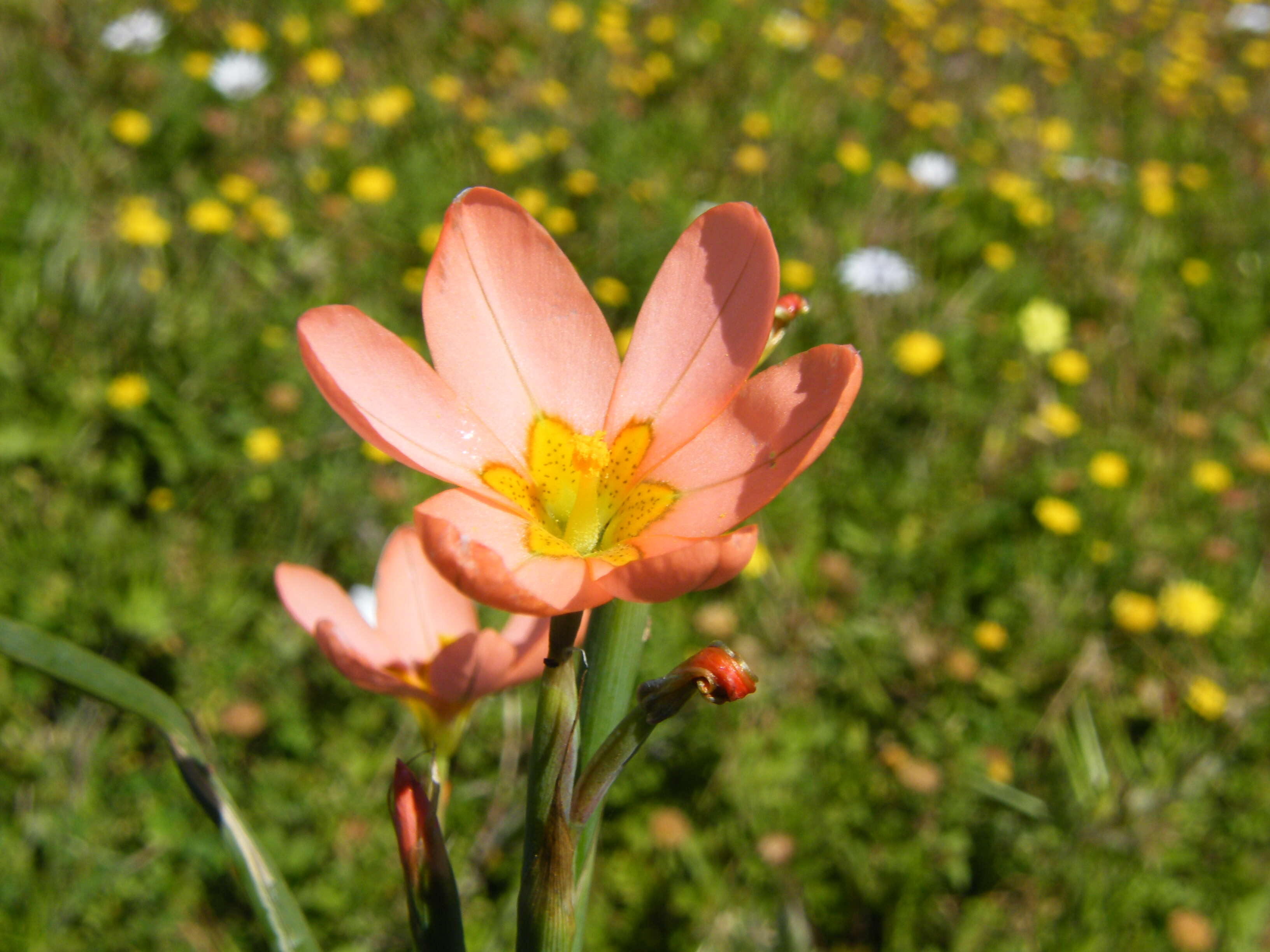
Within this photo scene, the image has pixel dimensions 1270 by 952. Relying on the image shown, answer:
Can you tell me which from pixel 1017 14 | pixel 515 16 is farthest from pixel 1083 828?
pixel 1017 14

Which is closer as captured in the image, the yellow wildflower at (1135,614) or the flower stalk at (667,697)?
the flower stalk at (667,697)

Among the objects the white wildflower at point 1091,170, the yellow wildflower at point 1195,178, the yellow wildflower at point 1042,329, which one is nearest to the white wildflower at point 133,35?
the yellow wildflower at point 1042,329

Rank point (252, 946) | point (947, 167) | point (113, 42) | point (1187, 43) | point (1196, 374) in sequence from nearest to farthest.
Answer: point (252, 946) < point (1196, 374) < point (113, 42) < point (947, 167) < point (1187, 43)

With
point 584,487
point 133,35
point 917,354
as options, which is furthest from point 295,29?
point 584,487

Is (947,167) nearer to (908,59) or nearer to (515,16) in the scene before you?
(908,59)

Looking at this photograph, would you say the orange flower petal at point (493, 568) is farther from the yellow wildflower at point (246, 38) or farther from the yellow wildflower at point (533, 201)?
the yellow wildflower at point (246, 38)

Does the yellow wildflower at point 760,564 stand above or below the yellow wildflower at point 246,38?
below
